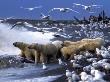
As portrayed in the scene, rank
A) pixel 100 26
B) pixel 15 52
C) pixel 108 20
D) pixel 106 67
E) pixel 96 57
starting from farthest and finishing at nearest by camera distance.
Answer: pixel 108 20, pixel 100 26, pixel 15 52, pixel 96 57, pixel 106 67

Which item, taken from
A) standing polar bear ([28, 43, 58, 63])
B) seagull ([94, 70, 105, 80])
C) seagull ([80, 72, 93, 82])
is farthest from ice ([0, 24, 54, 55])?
seagull ([80, 72, 93, 82])

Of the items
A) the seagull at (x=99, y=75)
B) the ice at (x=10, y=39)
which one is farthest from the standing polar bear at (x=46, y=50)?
the seagull at (x=99, y=75)

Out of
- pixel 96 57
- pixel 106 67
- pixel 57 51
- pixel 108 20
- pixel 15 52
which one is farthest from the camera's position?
pixel 108 20

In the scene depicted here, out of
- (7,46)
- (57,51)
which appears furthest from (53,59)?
(7,46)

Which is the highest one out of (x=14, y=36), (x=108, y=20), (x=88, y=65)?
(x=88, y=65)

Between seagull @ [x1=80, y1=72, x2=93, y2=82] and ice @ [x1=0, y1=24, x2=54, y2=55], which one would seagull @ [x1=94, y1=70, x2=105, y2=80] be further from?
ice @ [x1=0, y1=24, x2=54, y2=55]

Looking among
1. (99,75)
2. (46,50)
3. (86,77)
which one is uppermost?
(86,77)

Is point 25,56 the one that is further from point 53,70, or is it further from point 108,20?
point 108,20

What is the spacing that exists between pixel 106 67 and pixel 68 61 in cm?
608

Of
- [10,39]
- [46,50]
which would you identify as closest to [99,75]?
[46,50]

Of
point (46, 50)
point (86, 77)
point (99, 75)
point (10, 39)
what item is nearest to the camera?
point (86, 77)

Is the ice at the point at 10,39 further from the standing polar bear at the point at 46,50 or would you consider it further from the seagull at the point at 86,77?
the seagull at the point at 86,77

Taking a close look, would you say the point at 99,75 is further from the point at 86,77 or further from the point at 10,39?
the point at 10,39

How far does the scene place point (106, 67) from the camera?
2775 cm
